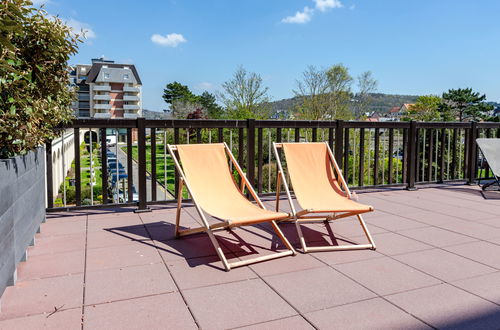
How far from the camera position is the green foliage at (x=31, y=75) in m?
2.24

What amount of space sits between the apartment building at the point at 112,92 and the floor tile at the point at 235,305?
85.0 m

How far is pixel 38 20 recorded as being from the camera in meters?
2.94

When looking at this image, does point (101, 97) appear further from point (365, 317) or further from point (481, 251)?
point (365, 317)

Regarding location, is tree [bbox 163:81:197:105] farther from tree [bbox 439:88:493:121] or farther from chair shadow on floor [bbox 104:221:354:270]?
chair shadow on floor [bbox 104:221:354:270]

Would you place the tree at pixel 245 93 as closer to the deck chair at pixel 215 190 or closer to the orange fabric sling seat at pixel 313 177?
the orange fabric sling seat at pixel 313 177

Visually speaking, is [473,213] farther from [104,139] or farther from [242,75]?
[242,75]

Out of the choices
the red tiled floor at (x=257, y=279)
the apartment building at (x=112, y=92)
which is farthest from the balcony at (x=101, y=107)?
the red tiled floor at (x=257, y=279)

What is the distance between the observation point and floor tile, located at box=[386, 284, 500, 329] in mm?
1930

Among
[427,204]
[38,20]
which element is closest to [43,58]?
[38,20]

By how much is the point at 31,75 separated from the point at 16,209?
1050 mm

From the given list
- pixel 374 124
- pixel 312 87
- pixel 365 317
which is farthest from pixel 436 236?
pixel 312 87

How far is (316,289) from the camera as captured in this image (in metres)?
2.38

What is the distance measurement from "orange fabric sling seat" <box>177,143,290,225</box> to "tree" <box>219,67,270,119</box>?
24.8 m

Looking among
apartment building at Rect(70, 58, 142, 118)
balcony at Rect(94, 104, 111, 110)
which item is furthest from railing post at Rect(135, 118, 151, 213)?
balcony at Rect(94, 104, 111, 110)
